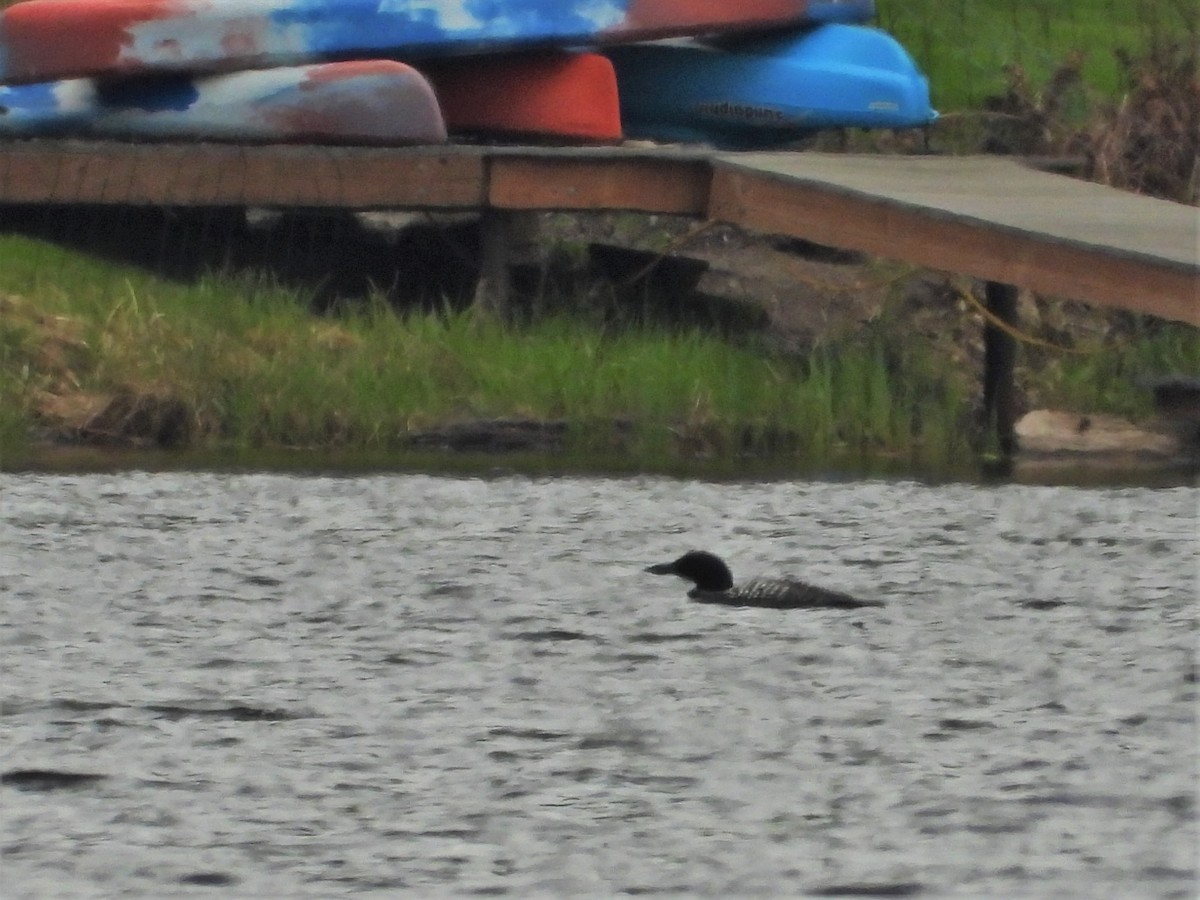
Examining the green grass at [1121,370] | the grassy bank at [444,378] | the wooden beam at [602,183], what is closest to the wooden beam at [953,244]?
the wooden beam at [602,183]

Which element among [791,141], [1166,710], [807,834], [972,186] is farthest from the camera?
[791,141]

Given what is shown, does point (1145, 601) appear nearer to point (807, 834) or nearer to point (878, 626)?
point (878, 626)

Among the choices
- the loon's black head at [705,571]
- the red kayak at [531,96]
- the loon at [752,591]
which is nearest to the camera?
the loon at [752,591]

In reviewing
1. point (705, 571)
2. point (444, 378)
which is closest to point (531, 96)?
point (444, 378)

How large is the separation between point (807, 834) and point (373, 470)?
23.2ft

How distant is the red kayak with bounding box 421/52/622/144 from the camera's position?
17672 mm

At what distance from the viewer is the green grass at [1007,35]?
23.5m

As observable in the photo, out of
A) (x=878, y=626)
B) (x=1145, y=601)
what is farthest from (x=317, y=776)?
(x=1145, y=601)

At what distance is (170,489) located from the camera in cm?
1241

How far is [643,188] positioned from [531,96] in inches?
65.8

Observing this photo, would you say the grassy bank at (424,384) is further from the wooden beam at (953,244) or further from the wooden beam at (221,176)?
the wooden beam at (953,244)

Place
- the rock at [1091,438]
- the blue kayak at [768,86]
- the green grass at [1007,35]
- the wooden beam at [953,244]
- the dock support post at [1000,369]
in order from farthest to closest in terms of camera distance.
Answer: the green grass at [1007,35] < the blue kayak at [768,86] < the dock support post at [1000,369] < the rock at [1091,438] < the wooden beam at [953,244]

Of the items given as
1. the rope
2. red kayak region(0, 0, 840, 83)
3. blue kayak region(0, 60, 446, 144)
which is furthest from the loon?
red kayak region(0, 0, 840, 83)

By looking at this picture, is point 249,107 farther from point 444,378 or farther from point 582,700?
point 582,700
